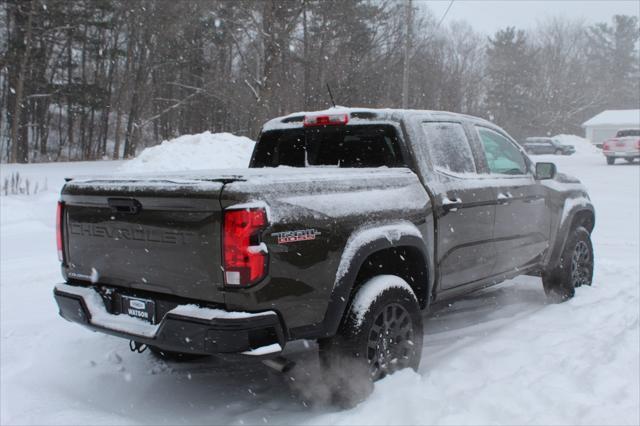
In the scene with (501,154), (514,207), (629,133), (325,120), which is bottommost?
(514,207)

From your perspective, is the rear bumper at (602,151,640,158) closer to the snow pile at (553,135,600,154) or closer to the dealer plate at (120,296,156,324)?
the snow pile at (553,135,600,154)

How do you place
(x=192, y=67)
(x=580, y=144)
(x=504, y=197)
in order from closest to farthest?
(x=504, y=197) < (x=192, y=67) < (x=580, y=144)

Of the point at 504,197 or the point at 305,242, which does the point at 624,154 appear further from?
the point at 305,242

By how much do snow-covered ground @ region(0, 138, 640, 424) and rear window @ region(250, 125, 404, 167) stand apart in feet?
4.99

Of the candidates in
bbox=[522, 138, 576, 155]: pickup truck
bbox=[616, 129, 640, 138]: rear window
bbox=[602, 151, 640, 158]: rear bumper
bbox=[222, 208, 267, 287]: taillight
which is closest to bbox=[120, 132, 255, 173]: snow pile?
bbox=[222, 208, 267, 287]: taillight

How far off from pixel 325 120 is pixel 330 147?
25cm

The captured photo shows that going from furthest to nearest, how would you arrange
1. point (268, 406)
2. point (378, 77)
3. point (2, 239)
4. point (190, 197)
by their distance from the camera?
1. point (378, 77)
2. point (2, 239)
3. point (268, 406)
4. point (190, 197)

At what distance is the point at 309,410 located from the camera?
141 inches

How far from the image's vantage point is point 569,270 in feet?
19.8

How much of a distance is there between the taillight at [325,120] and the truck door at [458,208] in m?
0.61

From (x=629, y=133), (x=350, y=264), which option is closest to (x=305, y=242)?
(x=350, y=264)

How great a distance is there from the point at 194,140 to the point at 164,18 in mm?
17673

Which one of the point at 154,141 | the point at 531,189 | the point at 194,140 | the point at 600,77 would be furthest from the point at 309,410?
the point at 600,77

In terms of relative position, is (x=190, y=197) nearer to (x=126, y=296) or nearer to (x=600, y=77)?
(x=126, y=296)
